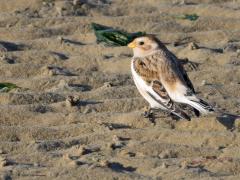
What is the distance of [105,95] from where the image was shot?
9141 mm

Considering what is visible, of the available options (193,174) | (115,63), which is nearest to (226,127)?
(193,174)

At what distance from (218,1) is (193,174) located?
4.95 meters

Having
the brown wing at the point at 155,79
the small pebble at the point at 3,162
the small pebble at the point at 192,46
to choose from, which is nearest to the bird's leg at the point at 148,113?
the brown wing at the point at 155,79

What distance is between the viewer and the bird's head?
9633 mm

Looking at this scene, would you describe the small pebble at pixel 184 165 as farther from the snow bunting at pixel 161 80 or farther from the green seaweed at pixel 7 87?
the green seaweed at pixel 7 87

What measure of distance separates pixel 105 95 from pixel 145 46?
2.65 feet

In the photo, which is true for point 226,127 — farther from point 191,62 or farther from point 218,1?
point 218,1

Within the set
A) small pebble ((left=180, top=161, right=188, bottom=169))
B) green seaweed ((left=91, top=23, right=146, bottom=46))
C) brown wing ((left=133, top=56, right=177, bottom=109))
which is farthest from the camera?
green seaweed ((left=91, top=23, right=146, bottom=46))

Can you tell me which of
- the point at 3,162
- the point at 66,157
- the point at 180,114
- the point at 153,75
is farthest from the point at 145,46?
the point at 3,162

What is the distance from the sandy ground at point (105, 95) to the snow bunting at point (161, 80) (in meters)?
0.14

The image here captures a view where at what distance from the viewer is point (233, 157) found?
25.5ft

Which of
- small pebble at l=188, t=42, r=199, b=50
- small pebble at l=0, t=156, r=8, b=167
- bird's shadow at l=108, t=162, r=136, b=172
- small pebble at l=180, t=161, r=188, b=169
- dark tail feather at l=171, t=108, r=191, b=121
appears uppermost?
small pebble at l=0, t=156, r=8, b=167

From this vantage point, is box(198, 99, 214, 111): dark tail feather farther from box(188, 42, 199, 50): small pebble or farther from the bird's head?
box(188, 42, 199, 50): small pebble

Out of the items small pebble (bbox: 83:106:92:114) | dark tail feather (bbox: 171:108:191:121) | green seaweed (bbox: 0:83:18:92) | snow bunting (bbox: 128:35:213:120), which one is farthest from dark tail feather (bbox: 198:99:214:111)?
green seaweed (bbox: 0:83:18:92)
